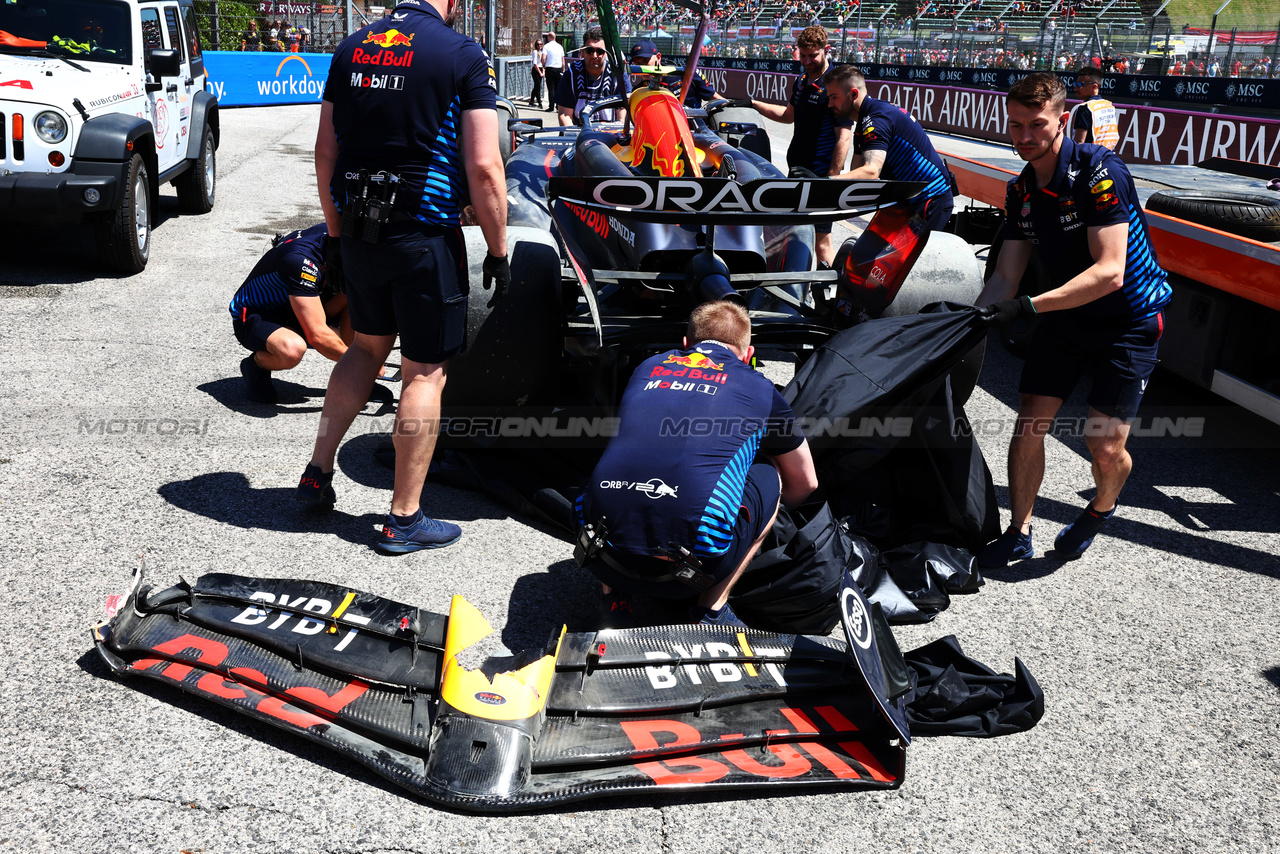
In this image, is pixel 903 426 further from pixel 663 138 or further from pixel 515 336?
pixel 663 138

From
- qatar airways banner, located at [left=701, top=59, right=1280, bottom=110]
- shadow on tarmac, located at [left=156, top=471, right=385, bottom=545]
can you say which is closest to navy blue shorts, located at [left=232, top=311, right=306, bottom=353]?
shadow on tarmac, located at [left=156, top=471, right=385, bottom=545]

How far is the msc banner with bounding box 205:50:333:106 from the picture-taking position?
20.5 meters

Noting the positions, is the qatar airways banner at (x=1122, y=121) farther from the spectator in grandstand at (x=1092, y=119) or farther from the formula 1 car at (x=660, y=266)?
the formula 1 car at (x=660, y=266)

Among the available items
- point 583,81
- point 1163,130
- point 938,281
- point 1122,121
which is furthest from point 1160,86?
point 938,281

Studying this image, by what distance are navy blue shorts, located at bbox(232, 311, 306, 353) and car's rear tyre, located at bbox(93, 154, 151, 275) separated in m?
2.72

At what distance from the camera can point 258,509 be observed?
4.01 meters

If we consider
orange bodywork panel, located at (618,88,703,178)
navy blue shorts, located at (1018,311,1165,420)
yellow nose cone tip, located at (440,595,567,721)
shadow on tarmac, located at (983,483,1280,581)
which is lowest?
shadow on tarmac, located at (983,483,1280,581)

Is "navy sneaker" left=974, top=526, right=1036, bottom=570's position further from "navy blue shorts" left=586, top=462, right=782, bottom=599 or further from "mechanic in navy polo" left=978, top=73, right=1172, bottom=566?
"navy blue shorts" left=586, top=462, right=782, bottom=599

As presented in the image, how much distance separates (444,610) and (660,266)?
2067 mm

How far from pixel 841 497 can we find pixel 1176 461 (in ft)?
7.50

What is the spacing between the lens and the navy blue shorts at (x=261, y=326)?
4866 millimetres

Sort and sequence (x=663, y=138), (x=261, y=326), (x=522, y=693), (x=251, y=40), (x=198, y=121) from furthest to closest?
(x=251, y=40) < (x=198, y=121) < (x=663, y=138) < (x=261, y=326) < (x=522, y=693)

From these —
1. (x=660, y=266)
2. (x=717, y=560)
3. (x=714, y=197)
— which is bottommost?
(x=717, y=560)

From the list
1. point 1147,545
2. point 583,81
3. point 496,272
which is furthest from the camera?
point 583,81
